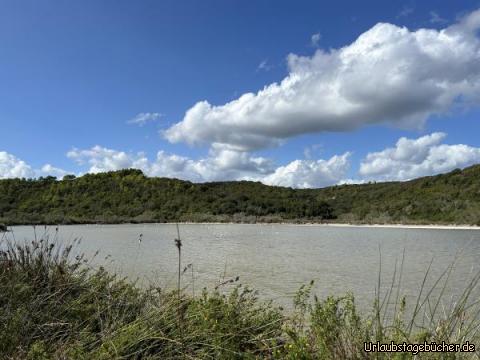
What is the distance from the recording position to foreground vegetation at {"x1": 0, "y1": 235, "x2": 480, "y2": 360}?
2.75m

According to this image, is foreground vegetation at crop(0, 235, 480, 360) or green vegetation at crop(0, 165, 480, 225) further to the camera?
green vegetation at crop(0, 165, 480, 225)

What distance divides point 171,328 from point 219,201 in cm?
5645

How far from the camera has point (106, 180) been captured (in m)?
65.6

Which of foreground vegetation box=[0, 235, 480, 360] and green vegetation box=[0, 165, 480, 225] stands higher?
green vegetation box=[0, 165, 480, 225]

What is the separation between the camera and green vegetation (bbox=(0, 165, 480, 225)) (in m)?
43.9

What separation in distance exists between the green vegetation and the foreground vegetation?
37.4 metres

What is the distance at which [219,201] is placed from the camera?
59875 mm

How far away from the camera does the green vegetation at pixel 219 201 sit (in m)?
Result: 43.9

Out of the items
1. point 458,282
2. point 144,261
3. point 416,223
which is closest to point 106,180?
point 416,223

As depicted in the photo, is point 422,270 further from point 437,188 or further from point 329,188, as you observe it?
point 329,188

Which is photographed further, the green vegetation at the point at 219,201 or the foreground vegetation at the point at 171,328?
the green vegetation at the point at 219,201

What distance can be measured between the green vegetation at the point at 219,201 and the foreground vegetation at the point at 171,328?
37.4 metres

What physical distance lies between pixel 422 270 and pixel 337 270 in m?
2.09

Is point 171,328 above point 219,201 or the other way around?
the other way around
